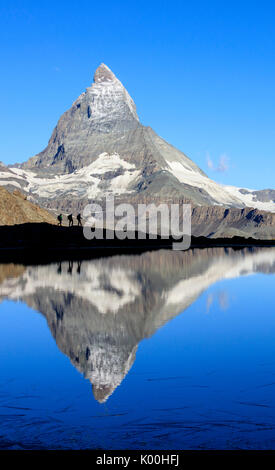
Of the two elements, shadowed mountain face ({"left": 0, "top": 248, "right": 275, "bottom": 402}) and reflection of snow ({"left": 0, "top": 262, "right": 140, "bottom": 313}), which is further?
reflection of snow ({"left": 0, "top": 262, "right": 140, "bottom": 313})

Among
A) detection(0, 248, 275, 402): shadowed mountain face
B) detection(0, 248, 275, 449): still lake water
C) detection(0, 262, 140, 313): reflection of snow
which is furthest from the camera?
detection(0, 262, 140, 313): reflection of snow

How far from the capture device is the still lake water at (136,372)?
17.2m

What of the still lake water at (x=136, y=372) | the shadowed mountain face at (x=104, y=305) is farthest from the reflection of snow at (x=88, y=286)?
the still lake water at (x=136, y=372)

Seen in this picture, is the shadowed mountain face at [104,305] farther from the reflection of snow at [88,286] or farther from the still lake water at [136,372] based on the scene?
the still lake water at [136,372]

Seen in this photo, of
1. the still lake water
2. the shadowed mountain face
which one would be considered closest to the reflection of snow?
the shadowed mountain face

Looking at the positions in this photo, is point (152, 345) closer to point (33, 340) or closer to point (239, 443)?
point (33, 340)

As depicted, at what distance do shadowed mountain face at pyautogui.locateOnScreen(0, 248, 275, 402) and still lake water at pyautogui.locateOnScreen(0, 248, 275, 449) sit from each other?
0.34 ft

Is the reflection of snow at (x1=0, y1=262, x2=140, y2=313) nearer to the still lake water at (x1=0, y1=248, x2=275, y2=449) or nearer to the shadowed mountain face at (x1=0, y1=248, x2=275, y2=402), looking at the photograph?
the shadowed mountain face at (x1=0, y1=248, x2=275, y2=402)

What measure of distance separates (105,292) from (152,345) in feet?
82.6

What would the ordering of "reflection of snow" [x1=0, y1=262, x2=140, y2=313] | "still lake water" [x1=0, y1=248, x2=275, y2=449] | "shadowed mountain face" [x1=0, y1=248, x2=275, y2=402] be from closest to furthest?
"still lake water" [x1=0, y1=248, x2=275, y2=449]
"shadowed mountain face" [x1=0, y1=248, x2=275, y2=402]
"reflection of snow" [x1=0, y1=262, x2=140, y2=313]

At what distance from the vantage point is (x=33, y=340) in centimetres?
3266

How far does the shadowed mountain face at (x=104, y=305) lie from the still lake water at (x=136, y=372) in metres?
0.10

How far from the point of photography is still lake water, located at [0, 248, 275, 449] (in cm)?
1717
